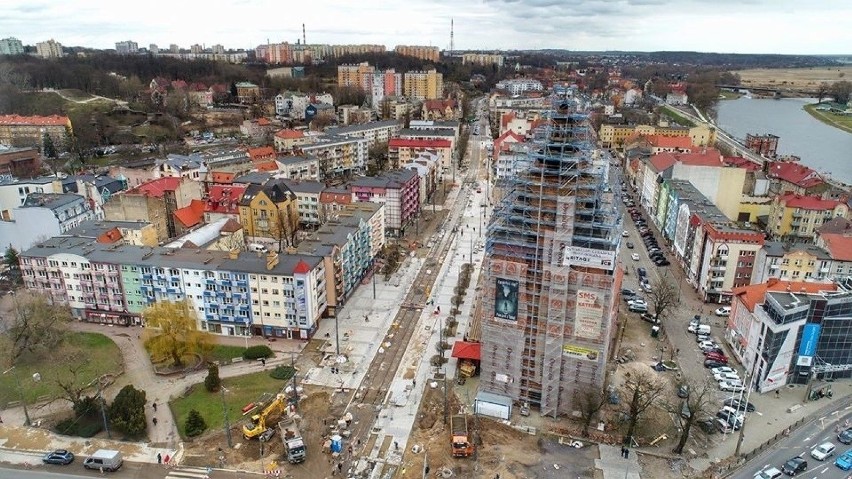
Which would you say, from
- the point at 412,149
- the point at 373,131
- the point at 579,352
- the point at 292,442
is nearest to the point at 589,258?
the point at 579,352

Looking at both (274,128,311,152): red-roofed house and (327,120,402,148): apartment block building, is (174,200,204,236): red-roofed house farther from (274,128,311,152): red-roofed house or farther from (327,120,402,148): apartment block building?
(327,120,402,148): apartment block building

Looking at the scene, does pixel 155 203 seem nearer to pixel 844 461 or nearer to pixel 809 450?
pixel 809 450

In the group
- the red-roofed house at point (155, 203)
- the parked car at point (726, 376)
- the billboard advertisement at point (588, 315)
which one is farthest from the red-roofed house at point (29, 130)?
the parked car at point (726, 376)

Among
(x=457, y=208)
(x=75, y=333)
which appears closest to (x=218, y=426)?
(x=75, y=333)

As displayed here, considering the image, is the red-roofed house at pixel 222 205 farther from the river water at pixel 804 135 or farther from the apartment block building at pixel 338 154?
the river water at pixel 804 135

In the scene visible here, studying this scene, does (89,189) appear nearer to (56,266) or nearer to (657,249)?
(56,266)
